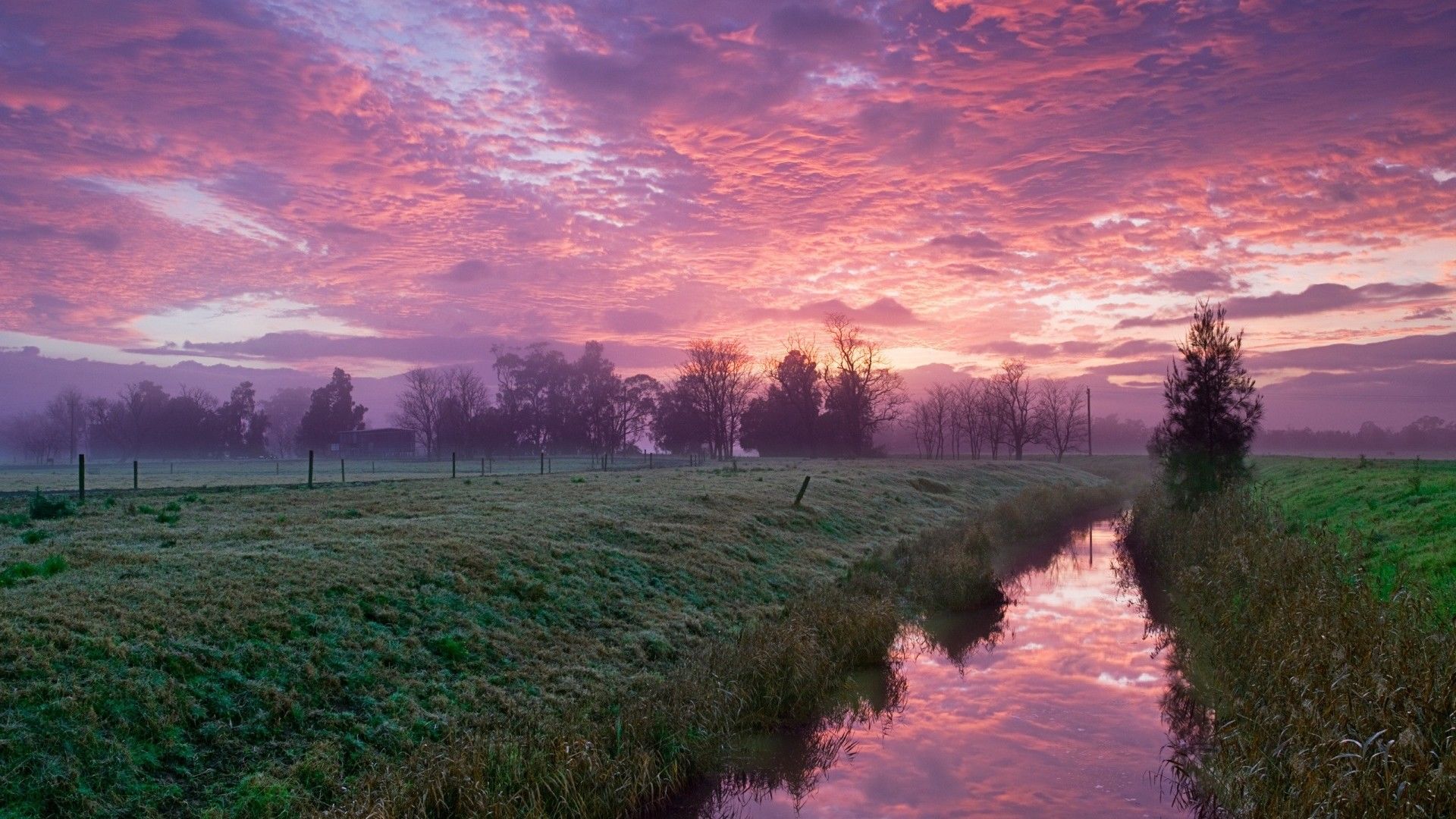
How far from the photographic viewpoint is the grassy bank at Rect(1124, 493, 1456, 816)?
748 centimetres

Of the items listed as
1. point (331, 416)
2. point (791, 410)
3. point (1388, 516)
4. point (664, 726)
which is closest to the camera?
point (664, 726)

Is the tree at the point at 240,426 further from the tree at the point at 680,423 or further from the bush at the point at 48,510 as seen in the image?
the bush at the point at 48,510

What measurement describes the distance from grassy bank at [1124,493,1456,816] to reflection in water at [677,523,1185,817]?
868 millimetres

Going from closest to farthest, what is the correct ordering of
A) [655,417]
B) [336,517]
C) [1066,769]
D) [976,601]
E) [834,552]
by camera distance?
[1066,769] < [336,517] < [976,601] < [834,552] < [655,417]

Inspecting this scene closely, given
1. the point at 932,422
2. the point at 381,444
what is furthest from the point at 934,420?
the point at 381,444

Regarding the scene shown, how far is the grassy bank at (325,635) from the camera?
9.01 m

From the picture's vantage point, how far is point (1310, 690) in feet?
31.9

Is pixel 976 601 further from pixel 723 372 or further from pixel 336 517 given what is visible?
pixel 723 372

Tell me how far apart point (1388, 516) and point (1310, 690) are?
62.8ft

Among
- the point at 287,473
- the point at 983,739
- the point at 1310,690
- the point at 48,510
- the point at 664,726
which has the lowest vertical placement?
the point at 983,739

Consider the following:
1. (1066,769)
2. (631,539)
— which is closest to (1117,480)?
(631,539)

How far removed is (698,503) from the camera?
2922cm

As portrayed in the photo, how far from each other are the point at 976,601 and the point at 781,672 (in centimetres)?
1012

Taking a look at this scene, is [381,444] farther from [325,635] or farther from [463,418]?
[325,635]
